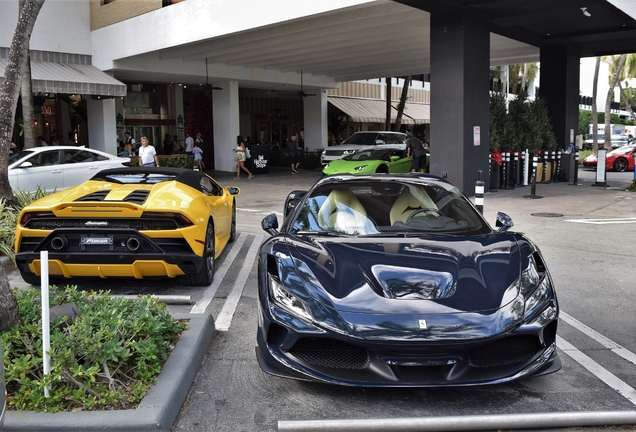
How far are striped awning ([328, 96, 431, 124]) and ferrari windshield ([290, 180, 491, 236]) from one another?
3125cm

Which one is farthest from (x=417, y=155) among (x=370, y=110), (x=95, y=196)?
(x=370, y=110)

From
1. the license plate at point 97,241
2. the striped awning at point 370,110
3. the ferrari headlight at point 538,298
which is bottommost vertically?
the ferrari headlight at point 538,298

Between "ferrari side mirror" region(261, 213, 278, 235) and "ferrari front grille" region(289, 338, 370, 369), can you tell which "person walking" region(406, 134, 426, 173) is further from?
"ferrari front grille" region(289, 338, 370, 369)

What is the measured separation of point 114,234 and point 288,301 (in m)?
3.00

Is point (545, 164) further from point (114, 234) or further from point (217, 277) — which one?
point (114, 234)

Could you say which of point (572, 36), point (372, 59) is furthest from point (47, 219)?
point (372, 59)

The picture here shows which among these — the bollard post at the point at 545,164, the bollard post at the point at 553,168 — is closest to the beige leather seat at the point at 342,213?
the bollard post at the point at 545,164

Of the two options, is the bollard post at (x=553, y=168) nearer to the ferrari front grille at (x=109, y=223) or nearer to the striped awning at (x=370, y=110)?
the striped awning at (x=370, y=110)

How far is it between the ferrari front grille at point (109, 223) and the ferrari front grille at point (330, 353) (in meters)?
3.06

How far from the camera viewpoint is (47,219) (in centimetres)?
641

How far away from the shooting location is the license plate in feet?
20.5

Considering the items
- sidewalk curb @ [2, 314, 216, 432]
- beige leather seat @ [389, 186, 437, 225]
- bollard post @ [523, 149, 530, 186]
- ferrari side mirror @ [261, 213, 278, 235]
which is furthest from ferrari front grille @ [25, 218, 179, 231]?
bollard post @ [523, 149, 530, 186]

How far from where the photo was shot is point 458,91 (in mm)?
16172

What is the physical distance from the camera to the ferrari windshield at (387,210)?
508cm
